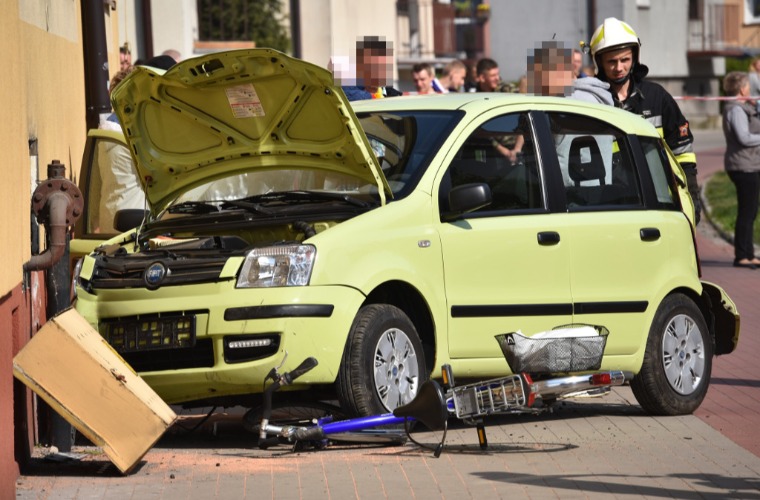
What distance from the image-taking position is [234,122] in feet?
29.1

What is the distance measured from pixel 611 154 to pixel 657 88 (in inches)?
64.3

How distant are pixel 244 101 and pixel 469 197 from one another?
128 centimetres

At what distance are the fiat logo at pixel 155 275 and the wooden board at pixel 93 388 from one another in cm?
66

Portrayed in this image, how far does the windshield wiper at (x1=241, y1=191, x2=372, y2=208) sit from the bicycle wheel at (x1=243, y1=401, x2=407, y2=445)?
41.0 inches

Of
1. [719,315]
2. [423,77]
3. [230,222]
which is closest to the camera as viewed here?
[230,222]

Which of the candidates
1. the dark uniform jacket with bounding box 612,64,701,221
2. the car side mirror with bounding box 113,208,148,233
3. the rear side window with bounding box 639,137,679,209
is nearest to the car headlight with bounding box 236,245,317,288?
the car side mirror with bounding box 113,208,148,233

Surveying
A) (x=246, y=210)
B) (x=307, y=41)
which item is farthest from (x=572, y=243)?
(x=307, y=41)

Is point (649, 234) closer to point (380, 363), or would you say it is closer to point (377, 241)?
point (377, 241)

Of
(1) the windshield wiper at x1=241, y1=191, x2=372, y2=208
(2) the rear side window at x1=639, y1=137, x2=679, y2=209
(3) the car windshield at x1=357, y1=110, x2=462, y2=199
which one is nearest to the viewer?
(1) the windshield wiper at x1=241, y1=191, x2=372, y2=208

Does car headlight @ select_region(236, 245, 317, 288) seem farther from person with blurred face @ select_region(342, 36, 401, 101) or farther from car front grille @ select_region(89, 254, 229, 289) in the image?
person with blurred face @ select_region(342, 36, 401, 101)

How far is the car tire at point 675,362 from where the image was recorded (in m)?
9.49

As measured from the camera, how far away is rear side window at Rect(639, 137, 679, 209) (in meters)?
9.85

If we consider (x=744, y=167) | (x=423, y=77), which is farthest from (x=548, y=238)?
(x=744, y=167)

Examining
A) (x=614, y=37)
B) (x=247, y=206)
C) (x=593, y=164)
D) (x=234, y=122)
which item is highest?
(x=614, y=37)
